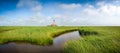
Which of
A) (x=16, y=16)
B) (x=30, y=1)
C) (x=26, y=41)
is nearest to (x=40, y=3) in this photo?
(x=30, y=1)

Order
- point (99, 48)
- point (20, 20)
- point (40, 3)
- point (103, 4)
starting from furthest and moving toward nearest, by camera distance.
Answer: point (20, 20) < point (40, 3) < point (103, 4) < point (99, 48)

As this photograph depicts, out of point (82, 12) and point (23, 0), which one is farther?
point (82, 12)

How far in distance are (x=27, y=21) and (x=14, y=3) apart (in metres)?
1.36

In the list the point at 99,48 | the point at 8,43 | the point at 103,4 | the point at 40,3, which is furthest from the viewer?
the point at 40,3

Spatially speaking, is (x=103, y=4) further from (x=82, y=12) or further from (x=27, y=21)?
(x=27, y=21)

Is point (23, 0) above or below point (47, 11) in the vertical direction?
above

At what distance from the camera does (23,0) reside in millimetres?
7824

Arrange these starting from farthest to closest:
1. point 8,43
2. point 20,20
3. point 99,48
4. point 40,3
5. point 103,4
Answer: point 20,20 < point 40,3 < point 103,4 < point 8,43 < point 99,48

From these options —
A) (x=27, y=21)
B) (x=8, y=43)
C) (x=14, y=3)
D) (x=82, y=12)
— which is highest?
(x=14, y=3)

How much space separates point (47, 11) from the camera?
844cm

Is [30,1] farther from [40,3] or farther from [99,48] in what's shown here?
[99,48]

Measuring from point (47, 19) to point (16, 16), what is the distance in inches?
74.8

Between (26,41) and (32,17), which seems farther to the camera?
(32,17)

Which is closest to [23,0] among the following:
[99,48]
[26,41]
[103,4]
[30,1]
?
[30,1]
